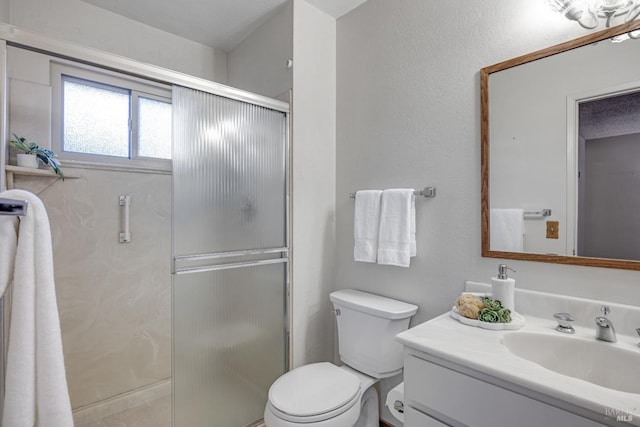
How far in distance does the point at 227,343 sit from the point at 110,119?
1.35 metres

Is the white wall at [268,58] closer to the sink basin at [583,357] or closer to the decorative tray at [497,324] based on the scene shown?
the decorative tray at [497,324]

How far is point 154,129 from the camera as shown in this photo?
188cm

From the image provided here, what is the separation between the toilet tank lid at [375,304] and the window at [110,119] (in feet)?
4.49

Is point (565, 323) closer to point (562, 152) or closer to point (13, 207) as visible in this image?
point (562, 152)

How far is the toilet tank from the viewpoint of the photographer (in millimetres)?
1476

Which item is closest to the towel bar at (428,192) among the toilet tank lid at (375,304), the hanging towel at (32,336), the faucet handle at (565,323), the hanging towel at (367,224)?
the hanging towel at (367,224)

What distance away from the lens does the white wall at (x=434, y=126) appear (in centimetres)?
120

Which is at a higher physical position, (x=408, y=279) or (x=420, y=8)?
(x=420, y=8)

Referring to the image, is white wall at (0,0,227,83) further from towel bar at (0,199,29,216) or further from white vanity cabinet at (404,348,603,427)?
white vanity cabinet at (404,348,603,427)

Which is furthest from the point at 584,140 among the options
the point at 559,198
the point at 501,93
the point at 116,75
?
the point at 116,75

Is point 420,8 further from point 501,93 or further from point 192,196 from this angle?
point 192,196

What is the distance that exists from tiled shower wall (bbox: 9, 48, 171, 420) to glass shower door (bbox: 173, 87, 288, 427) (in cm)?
59

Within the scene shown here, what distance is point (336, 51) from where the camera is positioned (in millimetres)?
1994

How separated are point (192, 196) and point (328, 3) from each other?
1.42m
